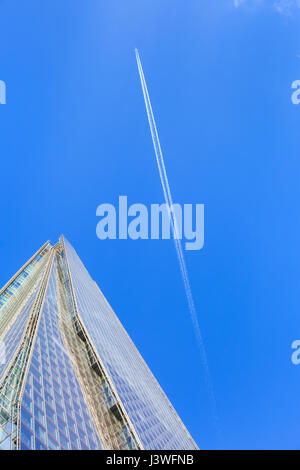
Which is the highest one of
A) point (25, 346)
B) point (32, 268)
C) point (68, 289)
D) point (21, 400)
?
point (32, 268)
